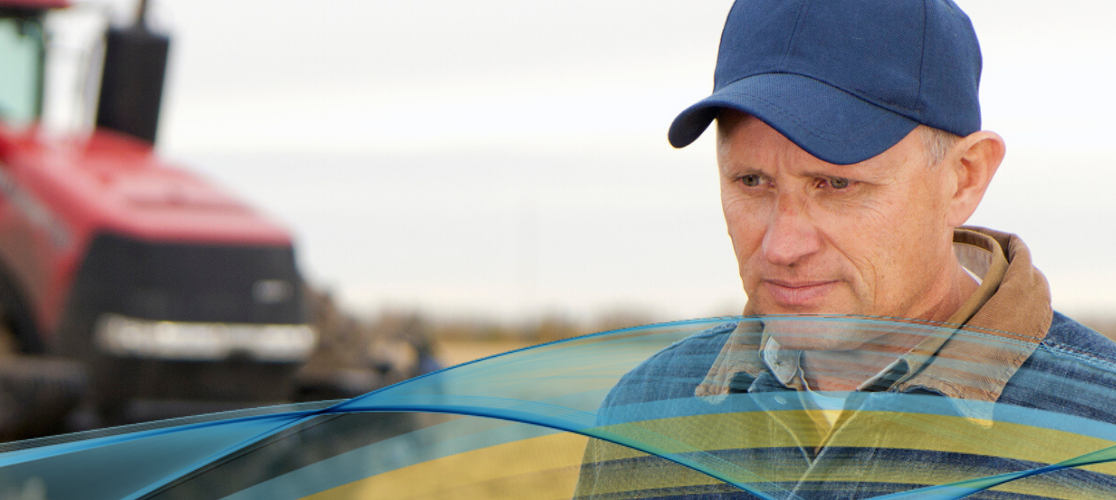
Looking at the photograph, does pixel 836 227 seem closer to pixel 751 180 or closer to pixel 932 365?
pixel 751 180

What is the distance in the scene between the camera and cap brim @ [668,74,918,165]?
108cm

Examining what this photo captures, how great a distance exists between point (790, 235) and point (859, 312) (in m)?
0.13

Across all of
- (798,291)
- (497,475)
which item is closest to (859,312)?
(798,291)

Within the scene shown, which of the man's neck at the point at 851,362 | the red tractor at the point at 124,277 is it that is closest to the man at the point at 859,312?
the man's neck at the point at 851,362

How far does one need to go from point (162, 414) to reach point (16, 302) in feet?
2.99

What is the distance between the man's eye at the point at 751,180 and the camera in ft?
3.75

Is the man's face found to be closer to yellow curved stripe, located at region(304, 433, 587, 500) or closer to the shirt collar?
the shirt collar

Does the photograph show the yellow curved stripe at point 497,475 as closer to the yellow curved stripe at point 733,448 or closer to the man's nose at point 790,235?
the yellow curved stripe at point 733,448

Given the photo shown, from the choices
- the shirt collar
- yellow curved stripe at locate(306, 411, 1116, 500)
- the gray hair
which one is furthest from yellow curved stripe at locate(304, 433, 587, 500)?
the gray hair

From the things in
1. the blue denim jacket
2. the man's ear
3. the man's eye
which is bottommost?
the blue denim jacket

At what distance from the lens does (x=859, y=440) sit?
26.9 inches

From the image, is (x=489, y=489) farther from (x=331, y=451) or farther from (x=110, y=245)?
(x=110, y=245)

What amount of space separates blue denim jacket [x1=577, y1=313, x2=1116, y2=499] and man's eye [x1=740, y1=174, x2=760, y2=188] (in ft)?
1.47

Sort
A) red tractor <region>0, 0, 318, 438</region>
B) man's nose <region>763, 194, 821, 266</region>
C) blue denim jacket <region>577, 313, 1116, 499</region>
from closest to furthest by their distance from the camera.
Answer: blue denim jacket <region>577, 313, 1116, 499</region>
man's nose <region>763, 194, 821, 266</region>
red tractor <region>0, 0, 318, 438</region>
